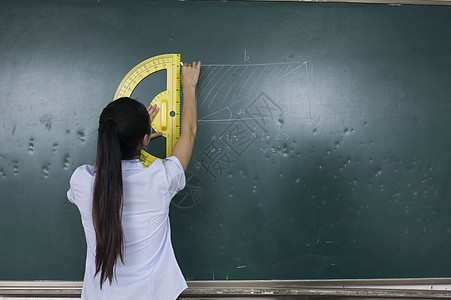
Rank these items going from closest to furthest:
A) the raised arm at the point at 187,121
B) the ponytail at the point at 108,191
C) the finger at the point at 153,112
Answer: the ponytail at the point at 108,191
the raised arm at the point at 187,121
the finger at the point at 153,112

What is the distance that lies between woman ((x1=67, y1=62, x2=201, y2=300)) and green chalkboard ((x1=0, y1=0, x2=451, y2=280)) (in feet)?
1.69

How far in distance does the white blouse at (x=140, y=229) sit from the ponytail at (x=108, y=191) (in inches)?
1.7

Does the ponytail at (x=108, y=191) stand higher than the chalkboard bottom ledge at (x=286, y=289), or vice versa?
the ponytail at (x=108, y=191)

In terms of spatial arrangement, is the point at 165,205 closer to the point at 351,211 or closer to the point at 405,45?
the point at 351,211

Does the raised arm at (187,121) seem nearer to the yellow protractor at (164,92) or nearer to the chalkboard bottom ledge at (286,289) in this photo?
the yellow protractor at (164,92)

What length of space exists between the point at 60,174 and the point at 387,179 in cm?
174

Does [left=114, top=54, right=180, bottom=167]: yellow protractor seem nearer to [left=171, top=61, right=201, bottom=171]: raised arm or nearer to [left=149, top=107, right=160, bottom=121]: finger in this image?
[left=149, top=107, right=160, bottom=121]: finger

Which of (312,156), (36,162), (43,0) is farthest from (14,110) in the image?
(312,156)

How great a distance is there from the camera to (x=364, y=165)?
4.75ft

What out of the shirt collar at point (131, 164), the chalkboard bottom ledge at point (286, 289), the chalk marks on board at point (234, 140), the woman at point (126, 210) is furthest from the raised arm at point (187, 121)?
the chalkboard bottom ledge at point (286, 289)

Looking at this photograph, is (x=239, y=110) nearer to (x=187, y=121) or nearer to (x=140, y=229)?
(x=187, y=121)

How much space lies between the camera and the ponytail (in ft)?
2.60

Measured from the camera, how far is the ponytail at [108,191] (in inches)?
31.1

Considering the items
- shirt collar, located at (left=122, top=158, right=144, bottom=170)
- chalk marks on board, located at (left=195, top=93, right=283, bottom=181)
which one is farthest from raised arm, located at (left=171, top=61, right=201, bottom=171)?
chalk marks on board, located at (left=195, top=93, right=283, bottom=181)
